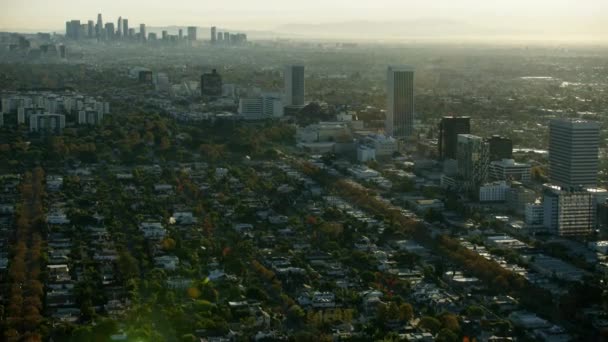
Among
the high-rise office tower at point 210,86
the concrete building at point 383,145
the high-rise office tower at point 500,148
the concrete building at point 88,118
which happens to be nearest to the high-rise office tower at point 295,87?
the high-rise office tower at point 210,86

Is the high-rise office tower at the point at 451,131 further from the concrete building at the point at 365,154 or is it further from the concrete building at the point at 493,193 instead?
the concrete building at the point at 493,193

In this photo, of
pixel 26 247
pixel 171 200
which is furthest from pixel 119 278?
pixel 171 200

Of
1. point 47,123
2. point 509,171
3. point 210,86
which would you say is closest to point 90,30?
point 210,86

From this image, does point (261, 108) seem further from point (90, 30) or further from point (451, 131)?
point (90, 30)

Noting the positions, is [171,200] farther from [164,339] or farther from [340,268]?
[164,339]

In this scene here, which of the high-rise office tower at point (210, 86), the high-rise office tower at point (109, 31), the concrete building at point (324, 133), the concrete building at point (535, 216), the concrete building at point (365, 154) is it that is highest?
the high-rise office tower at point (109, 31)

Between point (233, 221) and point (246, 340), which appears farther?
point (233, 221)
